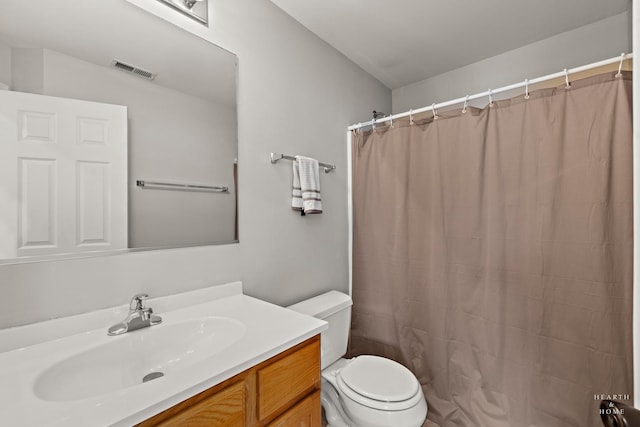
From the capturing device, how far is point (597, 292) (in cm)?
131

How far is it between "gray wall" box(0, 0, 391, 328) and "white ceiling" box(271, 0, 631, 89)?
13 centimetres

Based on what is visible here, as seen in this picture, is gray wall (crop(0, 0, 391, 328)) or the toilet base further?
the toilet base

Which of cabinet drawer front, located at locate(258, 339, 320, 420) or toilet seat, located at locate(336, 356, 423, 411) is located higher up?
cabinet drawer front, located at locate(258, 339, 320, 420)

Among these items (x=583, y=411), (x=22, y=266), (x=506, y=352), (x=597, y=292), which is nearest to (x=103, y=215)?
(x=22, y=266)

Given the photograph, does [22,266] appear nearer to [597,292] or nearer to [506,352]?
[506,352]

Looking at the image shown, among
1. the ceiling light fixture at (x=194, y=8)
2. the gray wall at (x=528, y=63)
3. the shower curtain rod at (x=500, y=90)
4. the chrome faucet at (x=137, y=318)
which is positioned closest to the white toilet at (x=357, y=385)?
the chrome faucet at (x=137, y=318)

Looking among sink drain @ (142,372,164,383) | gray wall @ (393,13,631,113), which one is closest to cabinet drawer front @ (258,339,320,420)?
sink drain @ (142,372,164,383)

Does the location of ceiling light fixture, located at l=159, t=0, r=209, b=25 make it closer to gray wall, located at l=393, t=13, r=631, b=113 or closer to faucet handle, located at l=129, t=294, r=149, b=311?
faucet handle, located at l=129, t=294, r=149, b=311

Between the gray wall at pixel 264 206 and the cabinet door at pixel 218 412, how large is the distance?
58 centimetres

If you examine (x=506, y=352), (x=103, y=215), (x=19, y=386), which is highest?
(x=103, y=215)

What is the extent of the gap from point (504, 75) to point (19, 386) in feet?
9.30

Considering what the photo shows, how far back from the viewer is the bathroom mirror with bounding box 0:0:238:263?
35.4 inches

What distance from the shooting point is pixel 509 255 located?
1.53 meters

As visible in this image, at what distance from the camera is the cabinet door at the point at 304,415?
93cm
